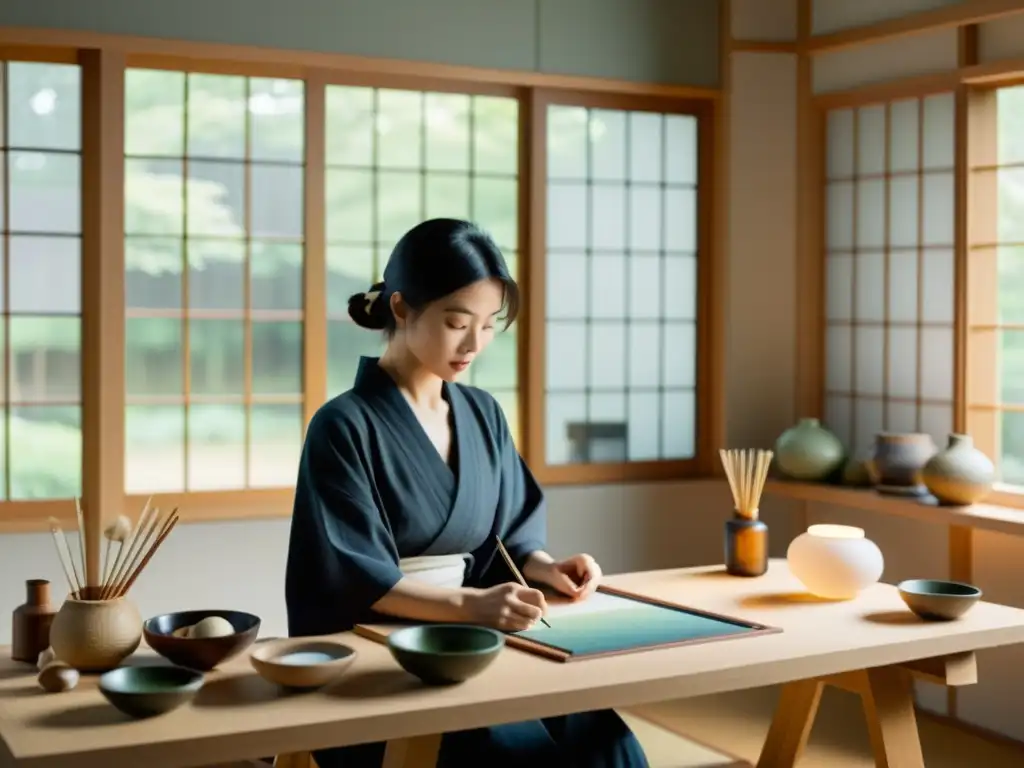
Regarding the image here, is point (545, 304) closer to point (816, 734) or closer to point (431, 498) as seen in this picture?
point (816, 734)

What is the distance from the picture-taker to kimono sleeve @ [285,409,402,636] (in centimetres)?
265

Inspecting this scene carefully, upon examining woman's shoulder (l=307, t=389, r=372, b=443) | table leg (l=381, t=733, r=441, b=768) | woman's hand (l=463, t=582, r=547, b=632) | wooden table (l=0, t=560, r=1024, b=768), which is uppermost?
woman's shoulder (l=307, t=389, r=372, b=443)

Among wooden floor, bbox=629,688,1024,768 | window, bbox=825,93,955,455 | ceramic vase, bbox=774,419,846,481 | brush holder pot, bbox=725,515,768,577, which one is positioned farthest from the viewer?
ceramic vase, bbox=774,419,846,481

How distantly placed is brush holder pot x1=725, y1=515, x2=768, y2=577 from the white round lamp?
227 millimetres

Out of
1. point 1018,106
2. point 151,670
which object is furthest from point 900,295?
point 151,670

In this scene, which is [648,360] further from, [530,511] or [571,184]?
[530,511]

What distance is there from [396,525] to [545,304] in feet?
7.91

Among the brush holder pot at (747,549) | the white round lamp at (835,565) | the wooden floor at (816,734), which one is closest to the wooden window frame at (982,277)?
the wooden floor at (816,734)

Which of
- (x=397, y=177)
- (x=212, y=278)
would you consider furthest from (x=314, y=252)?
(x=397, y=177)

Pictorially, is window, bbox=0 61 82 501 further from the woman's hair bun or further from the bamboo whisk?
the bamboo whisk

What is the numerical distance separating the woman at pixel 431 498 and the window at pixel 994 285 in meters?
2.18

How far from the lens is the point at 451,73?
16.0 feet

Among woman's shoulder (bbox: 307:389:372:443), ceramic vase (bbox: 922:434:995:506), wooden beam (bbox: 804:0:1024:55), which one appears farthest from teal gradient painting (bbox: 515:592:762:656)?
wooden beam (bbox: 804:0:1024:55)

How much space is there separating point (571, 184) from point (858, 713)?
7.07ft
